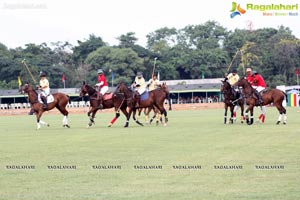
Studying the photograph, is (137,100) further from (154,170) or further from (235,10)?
(235,10)

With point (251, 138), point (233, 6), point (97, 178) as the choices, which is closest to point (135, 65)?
point (233, 6)

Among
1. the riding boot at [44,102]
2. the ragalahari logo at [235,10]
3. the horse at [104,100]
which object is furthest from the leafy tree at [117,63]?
the horse at [104,100]

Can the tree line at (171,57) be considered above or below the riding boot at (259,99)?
above

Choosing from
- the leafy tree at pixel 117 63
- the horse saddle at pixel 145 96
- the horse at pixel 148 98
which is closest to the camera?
the horse at pixel 148 98

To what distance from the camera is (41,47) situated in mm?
92312

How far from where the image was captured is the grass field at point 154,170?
8.77m

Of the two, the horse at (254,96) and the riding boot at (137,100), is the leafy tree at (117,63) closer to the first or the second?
the riding boot at (137,100)

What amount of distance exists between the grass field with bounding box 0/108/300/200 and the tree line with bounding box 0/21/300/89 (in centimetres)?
5895

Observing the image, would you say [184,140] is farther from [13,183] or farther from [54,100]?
[54,100]

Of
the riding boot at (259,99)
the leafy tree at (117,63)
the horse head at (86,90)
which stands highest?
the leafy tree at (117,63)

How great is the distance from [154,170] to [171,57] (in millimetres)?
78914

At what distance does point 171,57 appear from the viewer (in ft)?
293

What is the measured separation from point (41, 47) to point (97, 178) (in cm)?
8370

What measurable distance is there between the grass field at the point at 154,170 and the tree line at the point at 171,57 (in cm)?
5895
